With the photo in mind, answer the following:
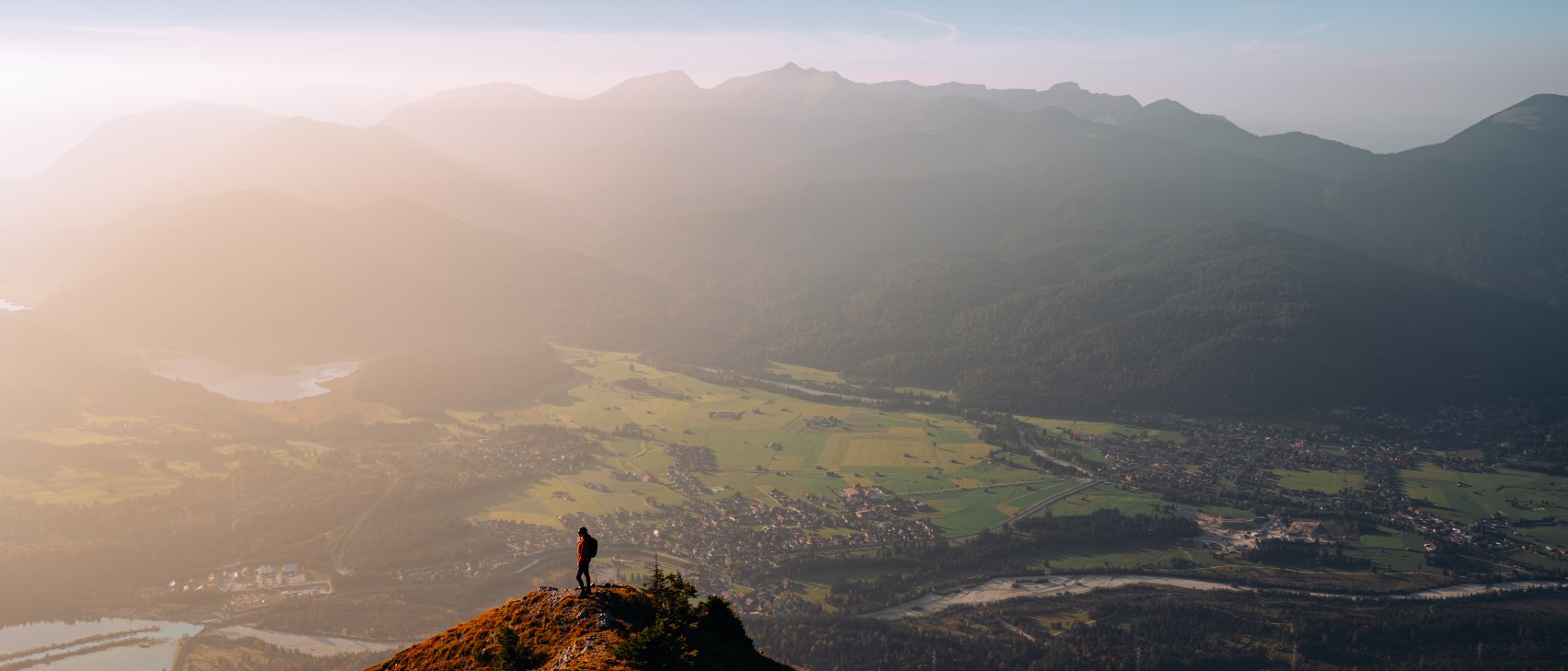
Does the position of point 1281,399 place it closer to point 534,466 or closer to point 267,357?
point 534,466

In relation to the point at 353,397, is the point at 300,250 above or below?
above

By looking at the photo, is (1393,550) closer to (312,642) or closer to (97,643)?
(312,642)

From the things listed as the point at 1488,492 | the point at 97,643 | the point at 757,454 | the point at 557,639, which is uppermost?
the point at 557,639

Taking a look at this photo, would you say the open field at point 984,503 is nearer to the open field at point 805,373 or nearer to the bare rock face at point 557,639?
the open field at point 805,373

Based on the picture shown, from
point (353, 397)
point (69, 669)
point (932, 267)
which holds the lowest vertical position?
point (69, 669)

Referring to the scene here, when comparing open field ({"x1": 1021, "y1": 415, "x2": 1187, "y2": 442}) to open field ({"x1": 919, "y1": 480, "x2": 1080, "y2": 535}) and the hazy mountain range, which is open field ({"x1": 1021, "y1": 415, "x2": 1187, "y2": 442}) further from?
open field ({"x1": 919, "y1": 480, "x2": 1080, "y2": 535})

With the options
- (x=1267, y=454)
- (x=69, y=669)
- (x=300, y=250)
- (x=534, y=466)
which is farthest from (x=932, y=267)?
(x=69, y=669)

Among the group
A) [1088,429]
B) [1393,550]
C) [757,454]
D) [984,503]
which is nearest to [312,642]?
[757,454]
